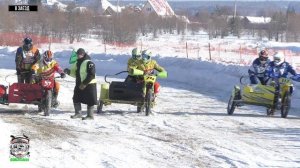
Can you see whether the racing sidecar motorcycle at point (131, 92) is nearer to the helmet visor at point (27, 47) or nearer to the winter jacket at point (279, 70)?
the helmet visor at point (27, 47)

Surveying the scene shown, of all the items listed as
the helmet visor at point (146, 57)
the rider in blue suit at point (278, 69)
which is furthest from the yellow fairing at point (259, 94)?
the helmet visor at point (146, 57)

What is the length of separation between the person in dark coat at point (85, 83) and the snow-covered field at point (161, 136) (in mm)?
343

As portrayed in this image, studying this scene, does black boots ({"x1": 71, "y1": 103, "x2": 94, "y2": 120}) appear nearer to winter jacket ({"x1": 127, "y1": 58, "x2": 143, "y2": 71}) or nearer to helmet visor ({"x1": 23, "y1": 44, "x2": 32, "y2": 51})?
winter jacket ({"x1": 127, "y1": 58, "x2": 143, "y2": 71})

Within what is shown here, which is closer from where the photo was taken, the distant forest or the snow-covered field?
the snow-covered field

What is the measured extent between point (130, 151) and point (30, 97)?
4.40m

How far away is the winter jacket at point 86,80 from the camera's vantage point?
41.2 feet

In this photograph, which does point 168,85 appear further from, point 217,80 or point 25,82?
point 25,82

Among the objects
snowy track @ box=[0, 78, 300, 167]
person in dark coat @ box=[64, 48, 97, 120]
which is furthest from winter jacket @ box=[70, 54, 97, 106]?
snowy track @ box=[0, 78, 300, 167]

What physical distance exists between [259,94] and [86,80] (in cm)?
439

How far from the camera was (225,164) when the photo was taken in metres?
8.88

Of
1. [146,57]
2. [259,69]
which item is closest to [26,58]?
[146,57]

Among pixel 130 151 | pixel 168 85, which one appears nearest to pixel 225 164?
pixel 130 151

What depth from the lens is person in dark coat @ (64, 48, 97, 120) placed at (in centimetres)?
1255

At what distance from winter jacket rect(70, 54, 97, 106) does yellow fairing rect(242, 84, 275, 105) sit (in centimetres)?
393
